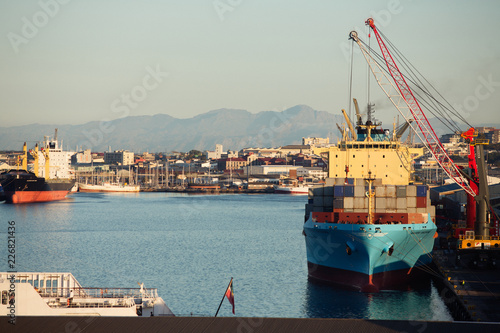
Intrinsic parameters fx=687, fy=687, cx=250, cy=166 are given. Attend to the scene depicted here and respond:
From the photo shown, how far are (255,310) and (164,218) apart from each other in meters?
61.2

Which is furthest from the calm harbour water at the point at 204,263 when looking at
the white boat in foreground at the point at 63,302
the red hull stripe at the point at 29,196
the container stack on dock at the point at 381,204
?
the red hull stripe at the point at 29,196

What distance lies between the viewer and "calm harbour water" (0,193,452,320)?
34.5m

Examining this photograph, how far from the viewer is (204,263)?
48625 mm

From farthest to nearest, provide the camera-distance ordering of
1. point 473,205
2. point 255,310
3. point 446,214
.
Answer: point 446,214, point 473,205, point 255,310

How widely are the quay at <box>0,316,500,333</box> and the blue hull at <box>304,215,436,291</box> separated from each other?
50.3ft

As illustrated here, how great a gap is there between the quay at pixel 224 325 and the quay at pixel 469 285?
5988 mm

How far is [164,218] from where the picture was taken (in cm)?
9369

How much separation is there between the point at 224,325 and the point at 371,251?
16.8 metres

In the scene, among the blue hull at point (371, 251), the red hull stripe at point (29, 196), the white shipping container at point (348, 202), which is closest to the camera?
the blue hull at point (371, 251)

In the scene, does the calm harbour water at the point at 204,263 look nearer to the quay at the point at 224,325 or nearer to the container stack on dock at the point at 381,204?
the container stack on dock at the point at 381,204

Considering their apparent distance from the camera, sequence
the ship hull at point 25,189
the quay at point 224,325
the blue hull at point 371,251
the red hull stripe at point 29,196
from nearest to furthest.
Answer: the quay at point 224,325
the blue hull at point 371,251
the ship hull at point 25,189
the red hull stripe at point 29,196

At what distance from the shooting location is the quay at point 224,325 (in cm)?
2122

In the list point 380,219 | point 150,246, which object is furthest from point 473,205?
point 150,246

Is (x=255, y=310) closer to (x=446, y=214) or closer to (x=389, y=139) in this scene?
(x=389, y=139)
